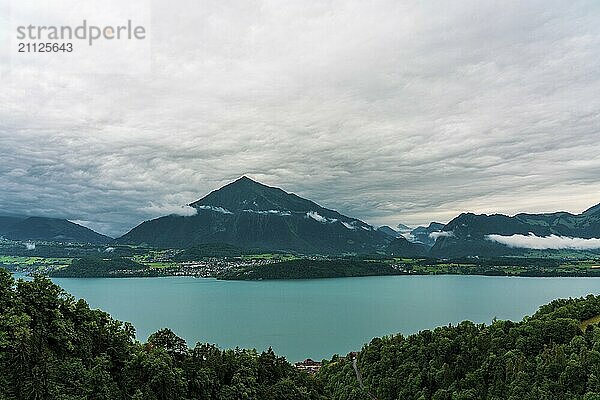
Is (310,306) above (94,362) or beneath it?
beneath

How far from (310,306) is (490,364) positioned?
229ft

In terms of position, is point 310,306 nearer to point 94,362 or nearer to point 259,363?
point 259,363

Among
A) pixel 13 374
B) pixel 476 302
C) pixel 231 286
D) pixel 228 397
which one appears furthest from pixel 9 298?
pixel 231 286

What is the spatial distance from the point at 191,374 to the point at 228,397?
1853 millimetres

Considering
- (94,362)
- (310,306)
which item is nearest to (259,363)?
(94,362)

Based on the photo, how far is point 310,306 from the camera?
98.1m

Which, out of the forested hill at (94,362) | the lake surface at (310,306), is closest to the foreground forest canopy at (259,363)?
the forested hill at (94,362)

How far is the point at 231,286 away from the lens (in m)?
138

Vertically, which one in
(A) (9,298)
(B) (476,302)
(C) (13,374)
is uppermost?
(A) (9,298)

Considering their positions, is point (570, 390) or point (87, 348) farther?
point (570, 390)

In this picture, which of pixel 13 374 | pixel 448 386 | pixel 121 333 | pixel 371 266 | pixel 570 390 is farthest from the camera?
pixel 371 266

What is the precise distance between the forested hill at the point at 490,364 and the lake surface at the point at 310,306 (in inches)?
861

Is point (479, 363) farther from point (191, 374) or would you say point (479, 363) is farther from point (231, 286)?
point (231, 286)

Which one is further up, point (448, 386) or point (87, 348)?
point (87, 348)
